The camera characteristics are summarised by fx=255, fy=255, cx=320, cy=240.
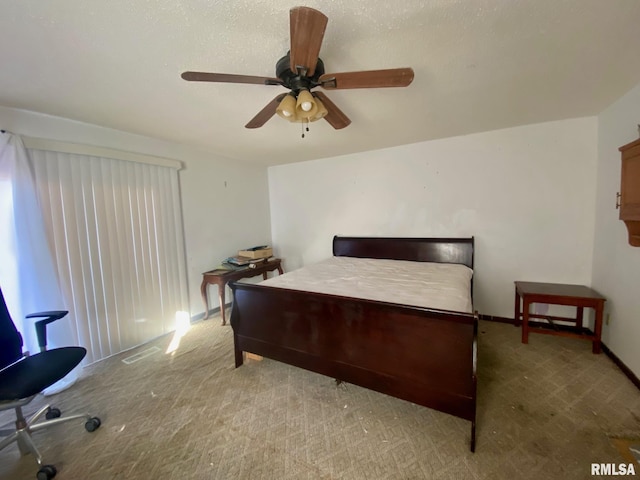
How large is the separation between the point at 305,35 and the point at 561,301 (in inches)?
122

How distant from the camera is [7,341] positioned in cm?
168

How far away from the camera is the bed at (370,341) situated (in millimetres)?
1486

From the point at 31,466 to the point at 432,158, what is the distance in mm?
4403

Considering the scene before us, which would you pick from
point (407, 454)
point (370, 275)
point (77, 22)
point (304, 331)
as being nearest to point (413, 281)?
point (370, 275)

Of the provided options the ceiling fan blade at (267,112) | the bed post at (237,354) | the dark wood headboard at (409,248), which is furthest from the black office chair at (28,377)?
the dark wood headboard at (409,248)

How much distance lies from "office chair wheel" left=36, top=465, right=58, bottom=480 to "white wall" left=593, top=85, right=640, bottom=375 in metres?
3.94

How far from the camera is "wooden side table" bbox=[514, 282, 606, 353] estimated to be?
7.72 feet

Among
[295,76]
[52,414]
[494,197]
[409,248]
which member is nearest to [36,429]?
[52,414]

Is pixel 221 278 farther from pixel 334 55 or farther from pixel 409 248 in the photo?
pixel 334 55

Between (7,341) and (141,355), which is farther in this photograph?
(141,355)

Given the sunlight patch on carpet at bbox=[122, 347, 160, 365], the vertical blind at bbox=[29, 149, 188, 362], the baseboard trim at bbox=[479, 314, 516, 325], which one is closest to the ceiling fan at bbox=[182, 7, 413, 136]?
the vertical blind at bbox=[29, 149, 188, 362]

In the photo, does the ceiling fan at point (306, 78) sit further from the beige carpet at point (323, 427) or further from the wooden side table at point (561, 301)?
the wooden side table at point (561, 301)

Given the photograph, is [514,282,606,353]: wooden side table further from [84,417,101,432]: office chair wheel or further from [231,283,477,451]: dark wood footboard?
[84,417,101,432]: office chair wheel

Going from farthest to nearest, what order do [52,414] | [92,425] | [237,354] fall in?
[237,354], [52,414], [92,425]
